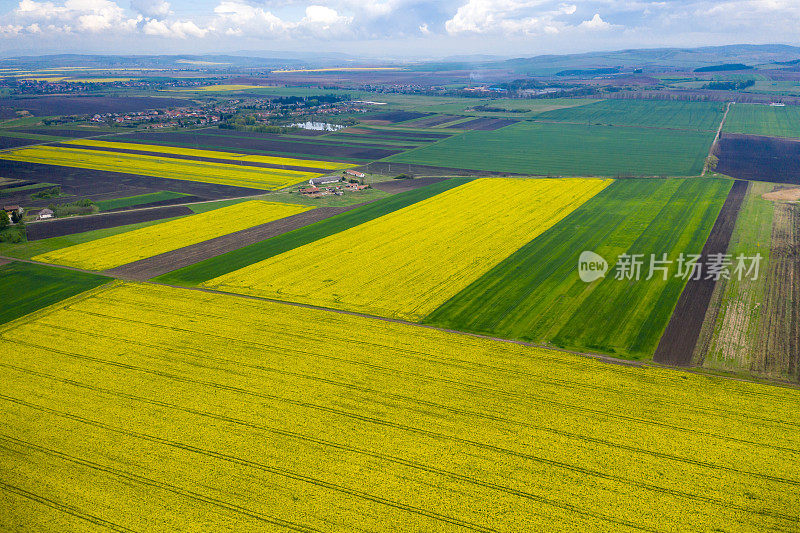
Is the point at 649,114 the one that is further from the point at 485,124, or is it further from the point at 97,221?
the point at 97,221

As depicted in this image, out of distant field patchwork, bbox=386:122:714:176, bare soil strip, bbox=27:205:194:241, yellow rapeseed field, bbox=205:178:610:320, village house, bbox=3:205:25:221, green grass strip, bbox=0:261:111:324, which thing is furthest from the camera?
distant field patchwork, bbox=386:122:714:176

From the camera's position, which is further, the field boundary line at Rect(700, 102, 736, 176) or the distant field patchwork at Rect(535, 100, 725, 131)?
the distant field patchwork at Rect(535, 100, 725, 131)

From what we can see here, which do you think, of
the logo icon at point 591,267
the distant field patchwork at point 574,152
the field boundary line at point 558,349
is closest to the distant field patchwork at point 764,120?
the distant field patchwork at point 574,152

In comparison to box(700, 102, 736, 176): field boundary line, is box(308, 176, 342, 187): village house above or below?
below

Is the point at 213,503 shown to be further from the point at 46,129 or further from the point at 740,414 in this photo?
the point at 46,129

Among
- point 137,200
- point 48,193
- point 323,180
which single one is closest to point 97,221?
point 137,200

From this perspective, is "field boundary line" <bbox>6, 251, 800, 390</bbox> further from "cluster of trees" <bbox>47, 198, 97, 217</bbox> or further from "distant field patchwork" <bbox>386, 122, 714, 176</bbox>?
"distant field patchwork" <bbox>386, 122, 714, 176</bbox>

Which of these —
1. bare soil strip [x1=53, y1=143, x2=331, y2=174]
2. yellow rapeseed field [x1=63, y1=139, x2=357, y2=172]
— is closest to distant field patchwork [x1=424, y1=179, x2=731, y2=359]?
yellow rapeseed field [x1=63, y1=139, x2=357, y2=172]
